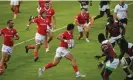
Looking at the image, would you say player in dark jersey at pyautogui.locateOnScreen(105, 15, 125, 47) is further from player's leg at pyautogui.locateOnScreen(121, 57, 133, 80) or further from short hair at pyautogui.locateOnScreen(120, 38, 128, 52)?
short hair at pyautogui.locateOnScreen(120, 38, 128, 52)

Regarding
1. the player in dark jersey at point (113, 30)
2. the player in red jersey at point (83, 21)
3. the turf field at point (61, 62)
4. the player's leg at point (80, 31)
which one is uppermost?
the player in dark jersey at point (113, 30)

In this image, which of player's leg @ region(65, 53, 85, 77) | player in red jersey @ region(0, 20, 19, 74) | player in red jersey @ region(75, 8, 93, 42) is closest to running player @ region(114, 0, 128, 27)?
player in red jersey @ region(75, 8, 93, 42)

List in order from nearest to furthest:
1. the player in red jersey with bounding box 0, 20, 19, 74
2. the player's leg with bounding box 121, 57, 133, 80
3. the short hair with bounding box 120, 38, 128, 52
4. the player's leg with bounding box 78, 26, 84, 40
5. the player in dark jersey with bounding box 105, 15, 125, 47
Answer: the short hair with bounding box 120, 38, 128, 52
the player's leg with bounding box 121, 57, 133, 80
the player in red jersey with bounding box 0, 20, 19, 74
the player in dark jersey with bounding box 105, 15, 125, 47
the player's leg with bounding box 78, 26, 84, 40

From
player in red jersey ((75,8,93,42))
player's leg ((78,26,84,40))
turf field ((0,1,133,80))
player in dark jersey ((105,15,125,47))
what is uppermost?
player in dark jersey ((105,15,125,47))

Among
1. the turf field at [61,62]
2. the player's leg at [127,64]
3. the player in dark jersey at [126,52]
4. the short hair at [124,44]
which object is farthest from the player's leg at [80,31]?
the short hair at [124,44]

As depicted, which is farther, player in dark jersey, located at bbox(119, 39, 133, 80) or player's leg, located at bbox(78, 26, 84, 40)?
player's leg, located at bbox(78, 26, 84, 40)

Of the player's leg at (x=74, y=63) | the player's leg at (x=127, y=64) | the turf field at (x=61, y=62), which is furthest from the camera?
the turf field at (x=61, y=62)

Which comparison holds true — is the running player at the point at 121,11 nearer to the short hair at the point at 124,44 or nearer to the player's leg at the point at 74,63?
the player's leg at the point at 74,63

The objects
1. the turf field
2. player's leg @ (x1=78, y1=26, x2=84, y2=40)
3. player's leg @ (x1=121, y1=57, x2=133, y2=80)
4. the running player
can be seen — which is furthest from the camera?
player's leg @ (x1=78, y1=26, x2=84, y2=40)

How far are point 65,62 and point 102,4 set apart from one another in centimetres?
945

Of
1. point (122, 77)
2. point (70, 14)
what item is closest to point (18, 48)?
point (122, 77)

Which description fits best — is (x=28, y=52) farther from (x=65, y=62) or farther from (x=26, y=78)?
(x=26, y=78)

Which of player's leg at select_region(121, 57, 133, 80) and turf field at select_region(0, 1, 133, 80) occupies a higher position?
player's leg at select_region(121, 57, 133, 80)

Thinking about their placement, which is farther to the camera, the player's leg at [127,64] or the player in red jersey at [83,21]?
the player in red jersey at [83,21]
